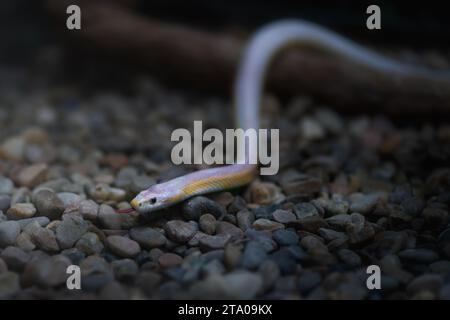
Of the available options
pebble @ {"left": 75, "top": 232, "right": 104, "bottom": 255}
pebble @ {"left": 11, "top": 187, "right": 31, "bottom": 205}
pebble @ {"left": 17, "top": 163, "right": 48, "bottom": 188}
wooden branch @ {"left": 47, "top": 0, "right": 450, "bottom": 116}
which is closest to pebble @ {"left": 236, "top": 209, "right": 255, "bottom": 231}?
pebble @ {"left": 75, "top": 232, "right": 104, "bottom": 255}

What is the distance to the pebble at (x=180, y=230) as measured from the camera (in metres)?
2.86

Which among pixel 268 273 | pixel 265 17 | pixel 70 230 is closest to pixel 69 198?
pixel 70 230

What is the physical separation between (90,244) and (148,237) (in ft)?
1.01

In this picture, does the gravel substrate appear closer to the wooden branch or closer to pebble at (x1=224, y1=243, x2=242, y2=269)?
pebble at (x1=224, y1=243, x2=242, y2=269)

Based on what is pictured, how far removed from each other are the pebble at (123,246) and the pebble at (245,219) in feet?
2.04

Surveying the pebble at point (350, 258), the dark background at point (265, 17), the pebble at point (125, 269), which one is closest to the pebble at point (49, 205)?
the pebble at point (125, 269)

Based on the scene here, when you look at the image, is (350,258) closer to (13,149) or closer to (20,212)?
(20,212)

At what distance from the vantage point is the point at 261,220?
3.03 meters

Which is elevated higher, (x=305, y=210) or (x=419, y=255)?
(x=305, y=210)

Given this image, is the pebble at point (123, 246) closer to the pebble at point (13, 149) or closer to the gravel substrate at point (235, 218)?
the gravel substrate at point (235, 218)

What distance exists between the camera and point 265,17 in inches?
254

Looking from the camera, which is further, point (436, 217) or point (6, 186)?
point (6, 186)

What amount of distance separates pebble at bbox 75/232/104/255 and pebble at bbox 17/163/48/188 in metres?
0.99
